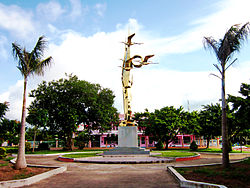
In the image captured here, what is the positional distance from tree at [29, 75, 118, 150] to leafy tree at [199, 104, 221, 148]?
12771 millimetres

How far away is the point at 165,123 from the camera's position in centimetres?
3119

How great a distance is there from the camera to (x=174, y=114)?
32344mm

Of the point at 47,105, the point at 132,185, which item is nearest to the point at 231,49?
the point at 132,185

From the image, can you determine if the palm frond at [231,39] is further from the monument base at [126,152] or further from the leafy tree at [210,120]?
the leafy tree at [210,120]

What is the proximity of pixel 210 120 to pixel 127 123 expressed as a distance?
14160 millimetres

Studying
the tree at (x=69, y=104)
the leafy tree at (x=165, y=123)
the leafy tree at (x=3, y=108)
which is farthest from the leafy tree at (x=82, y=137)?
the leafy tree at (x=3, y=108)

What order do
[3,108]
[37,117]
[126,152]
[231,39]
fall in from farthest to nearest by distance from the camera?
[37,117] → [3,108] → [126,152] → [231,39]

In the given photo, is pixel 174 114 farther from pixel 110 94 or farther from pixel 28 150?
pixel 28 150

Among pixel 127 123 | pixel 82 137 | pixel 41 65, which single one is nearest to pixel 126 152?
pixel 127 123

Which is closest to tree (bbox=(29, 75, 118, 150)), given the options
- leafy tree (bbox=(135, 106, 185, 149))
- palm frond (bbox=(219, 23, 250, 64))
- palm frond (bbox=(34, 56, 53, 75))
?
leafy tree (bbox=(135, 106, 185, 149))

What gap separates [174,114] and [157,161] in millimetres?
18342

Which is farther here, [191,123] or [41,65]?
[191,123]

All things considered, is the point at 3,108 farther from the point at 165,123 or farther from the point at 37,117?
the point at 165,123

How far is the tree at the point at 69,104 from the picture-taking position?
30062mm
